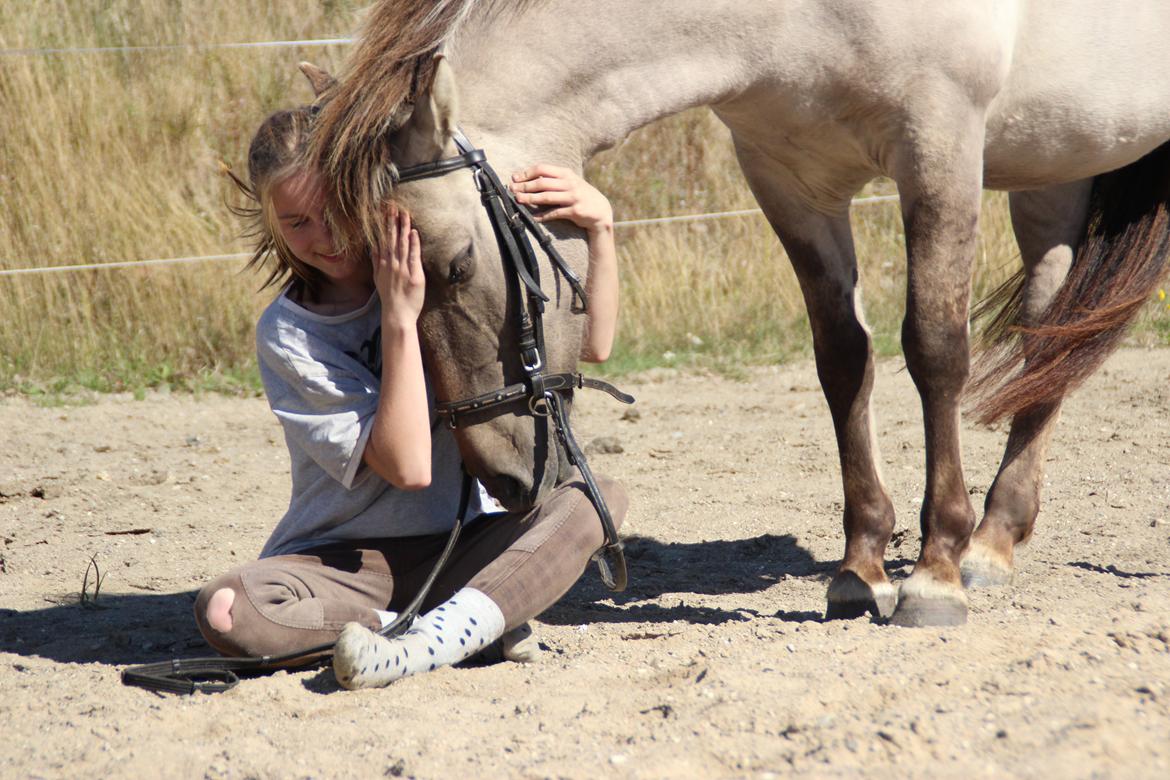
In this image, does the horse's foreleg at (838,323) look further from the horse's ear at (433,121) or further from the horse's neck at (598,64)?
the horse's ear at (433,121)

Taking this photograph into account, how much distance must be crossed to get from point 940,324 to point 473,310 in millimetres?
1023

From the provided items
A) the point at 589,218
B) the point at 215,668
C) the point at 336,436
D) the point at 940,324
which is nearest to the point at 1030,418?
the point at 940,324

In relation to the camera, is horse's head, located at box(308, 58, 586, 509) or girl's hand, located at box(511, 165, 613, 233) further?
girl's hand, located at box(511, 165, 613, 233)

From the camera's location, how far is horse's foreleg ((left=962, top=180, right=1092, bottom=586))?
121 inches

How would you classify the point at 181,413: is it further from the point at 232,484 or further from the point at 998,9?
the point at 998,9

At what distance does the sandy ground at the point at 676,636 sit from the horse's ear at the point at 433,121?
940mm

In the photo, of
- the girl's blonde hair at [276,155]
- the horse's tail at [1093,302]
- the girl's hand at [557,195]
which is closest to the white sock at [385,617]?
the girl's blonde hair at [276,155]

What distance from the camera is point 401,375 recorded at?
2.14 m

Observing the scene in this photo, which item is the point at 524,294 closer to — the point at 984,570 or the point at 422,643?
the point at 422,643

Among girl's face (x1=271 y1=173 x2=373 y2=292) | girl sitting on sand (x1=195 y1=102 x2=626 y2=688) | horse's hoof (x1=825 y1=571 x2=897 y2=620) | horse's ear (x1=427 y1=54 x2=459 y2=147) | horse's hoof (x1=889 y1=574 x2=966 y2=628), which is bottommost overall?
horse's hoof (x1=825 y1=571 x2=897 y2=620)

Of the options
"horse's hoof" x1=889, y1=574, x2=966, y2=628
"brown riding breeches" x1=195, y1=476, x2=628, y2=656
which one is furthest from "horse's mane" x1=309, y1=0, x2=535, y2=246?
"horse's hoof" x1=889, y1=574, x2=966, y2=628

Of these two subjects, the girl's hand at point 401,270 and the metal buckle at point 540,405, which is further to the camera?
the metal buckle at point 540,405

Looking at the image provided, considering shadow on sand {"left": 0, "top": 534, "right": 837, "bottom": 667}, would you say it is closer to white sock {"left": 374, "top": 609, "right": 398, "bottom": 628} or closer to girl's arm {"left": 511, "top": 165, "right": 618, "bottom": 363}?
white sock {"left": 374, "top": 609, "right": 398, "bottom": 628}

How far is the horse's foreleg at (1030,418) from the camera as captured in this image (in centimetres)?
Answer: 308
